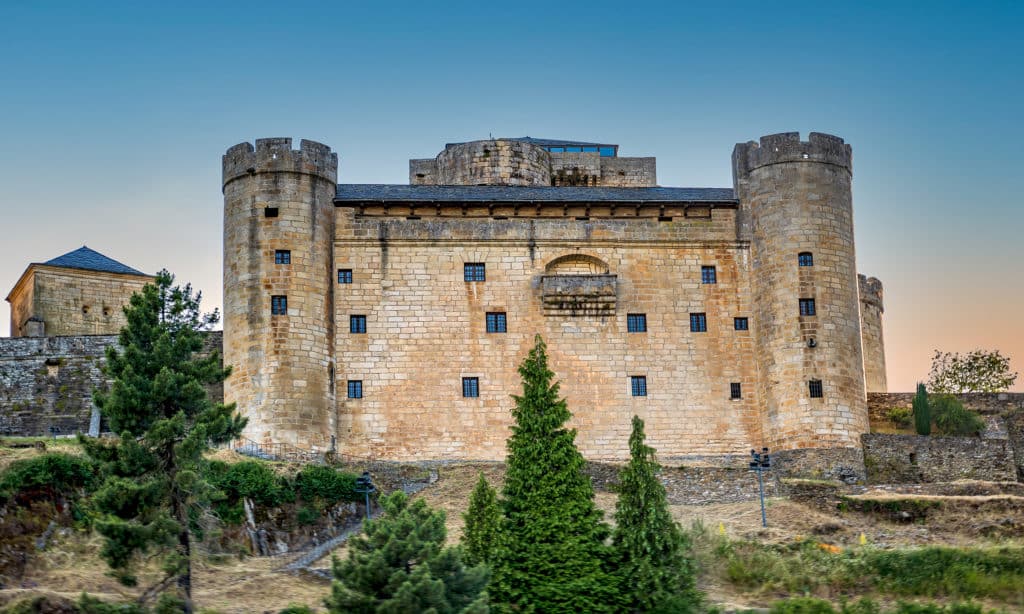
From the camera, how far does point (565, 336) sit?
47281 mm

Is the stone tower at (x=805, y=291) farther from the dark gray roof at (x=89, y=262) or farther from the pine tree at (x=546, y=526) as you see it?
A: the dark gray roof at (x=89, y=262)

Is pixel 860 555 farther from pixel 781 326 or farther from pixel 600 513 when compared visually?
pixel 781 326

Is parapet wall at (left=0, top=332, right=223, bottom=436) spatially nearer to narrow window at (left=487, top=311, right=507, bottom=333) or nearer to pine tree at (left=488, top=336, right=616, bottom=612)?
narrow window at (left=487, top=311, right=507, bottom=333)

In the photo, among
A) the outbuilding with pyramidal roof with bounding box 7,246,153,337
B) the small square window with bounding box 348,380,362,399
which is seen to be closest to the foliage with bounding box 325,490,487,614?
the small square window with bounding box 348,380,362,399

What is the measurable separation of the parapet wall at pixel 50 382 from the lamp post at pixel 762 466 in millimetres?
16368

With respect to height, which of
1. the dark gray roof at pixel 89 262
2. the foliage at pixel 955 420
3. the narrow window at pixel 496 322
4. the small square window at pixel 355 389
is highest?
the dark gray roof at pixel 89 262

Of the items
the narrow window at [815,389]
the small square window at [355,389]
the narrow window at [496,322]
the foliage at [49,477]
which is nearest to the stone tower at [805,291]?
the narrow window at [815,389]

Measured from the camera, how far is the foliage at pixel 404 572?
2736 centimetres

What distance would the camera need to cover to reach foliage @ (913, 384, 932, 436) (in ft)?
157

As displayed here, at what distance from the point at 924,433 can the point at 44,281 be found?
99.7 ft

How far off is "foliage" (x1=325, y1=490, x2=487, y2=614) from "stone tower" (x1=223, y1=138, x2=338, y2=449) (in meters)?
16.4

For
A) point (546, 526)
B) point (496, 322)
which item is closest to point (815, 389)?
point (496, 322)

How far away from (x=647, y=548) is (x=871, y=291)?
1087 inches

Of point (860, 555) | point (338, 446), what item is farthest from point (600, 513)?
point (338, 446)
